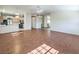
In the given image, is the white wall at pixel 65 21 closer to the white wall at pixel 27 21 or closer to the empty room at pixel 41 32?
the empty room at pixel 41 32

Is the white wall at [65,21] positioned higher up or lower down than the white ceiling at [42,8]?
lower down

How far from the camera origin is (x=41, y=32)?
6.58ft

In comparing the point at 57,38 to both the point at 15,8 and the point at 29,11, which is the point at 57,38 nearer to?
the point at 29,11

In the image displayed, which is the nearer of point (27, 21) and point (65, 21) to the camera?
point (65, 21)

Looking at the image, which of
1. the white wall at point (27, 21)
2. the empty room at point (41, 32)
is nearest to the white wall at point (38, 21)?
the empty room at point (41, 32)

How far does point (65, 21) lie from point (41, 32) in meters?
0.53

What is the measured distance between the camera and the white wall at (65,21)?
181 centimetres

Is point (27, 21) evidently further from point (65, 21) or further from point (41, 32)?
point (65, 21)

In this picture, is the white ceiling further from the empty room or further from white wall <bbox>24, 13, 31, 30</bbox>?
white wall <bbox>24, 13, 31, 30</bbox>

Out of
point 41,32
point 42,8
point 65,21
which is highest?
point 42,8

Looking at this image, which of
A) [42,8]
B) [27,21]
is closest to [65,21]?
[42,8]

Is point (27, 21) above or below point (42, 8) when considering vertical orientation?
below
